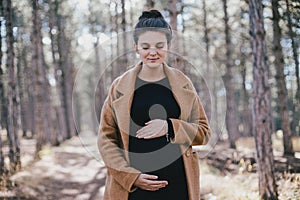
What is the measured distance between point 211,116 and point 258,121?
3.12 metres

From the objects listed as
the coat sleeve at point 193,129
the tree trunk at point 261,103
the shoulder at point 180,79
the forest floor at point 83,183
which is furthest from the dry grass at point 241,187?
the shoulder at point 180,79

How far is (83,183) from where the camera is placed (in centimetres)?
959

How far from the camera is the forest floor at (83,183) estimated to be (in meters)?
6.15

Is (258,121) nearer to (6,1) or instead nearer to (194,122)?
(194,122)

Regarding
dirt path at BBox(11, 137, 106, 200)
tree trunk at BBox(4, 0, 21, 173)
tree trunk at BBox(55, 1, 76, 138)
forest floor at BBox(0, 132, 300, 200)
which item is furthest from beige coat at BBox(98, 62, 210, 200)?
tree trunk at BBox(55, 1, 76, 138)

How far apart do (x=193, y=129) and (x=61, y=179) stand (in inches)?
327

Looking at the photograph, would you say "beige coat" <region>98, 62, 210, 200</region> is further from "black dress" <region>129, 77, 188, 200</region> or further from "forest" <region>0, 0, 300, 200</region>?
"forest" <region>0, 0, 300, 200</region>

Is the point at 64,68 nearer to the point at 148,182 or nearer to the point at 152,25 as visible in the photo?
the point at 152,25

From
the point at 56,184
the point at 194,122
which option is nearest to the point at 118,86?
the point at 194,122

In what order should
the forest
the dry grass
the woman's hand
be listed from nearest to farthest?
the woman's hand < the forest < the dry grass

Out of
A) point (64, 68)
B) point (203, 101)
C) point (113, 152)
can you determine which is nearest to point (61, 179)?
point (203, 101)

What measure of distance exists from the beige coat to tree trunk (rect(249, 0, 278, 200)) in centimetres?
361

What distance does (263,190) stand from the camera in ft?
18.4

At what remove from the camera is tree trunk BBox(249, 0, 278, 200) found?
5602 millimetres
